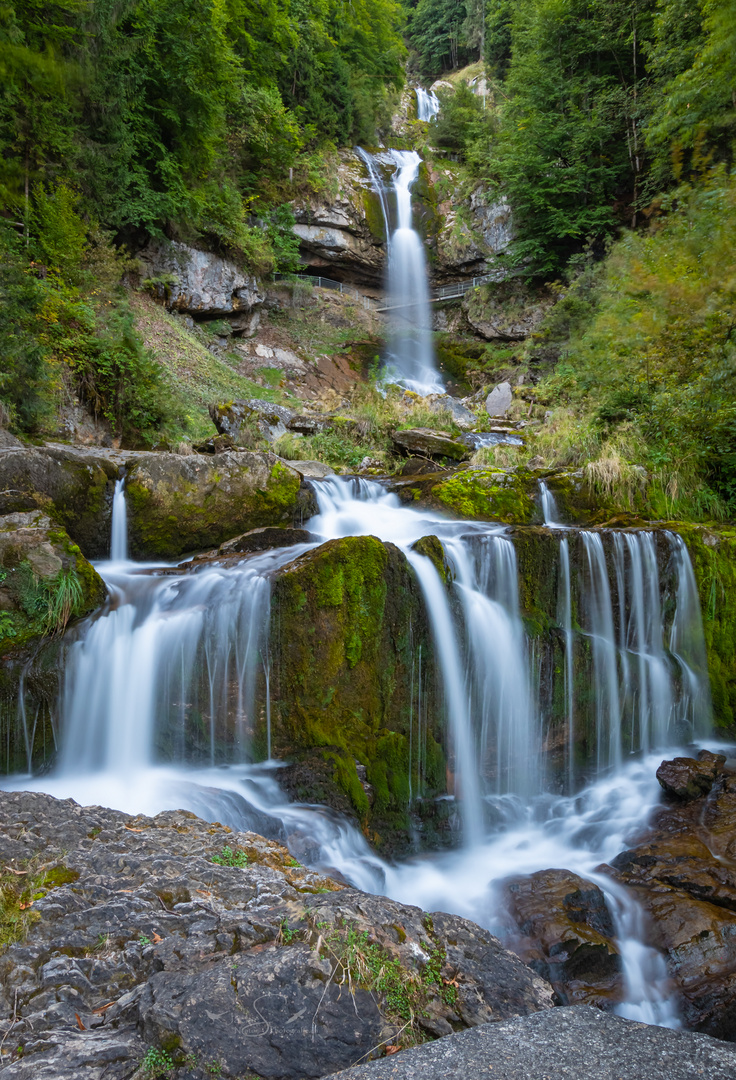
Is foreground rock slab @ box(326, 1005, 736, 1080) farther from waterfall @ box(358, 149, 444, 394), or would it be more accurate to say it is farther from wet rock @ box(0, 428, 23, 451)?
waterfall @ box(358, 149, 444, 394)

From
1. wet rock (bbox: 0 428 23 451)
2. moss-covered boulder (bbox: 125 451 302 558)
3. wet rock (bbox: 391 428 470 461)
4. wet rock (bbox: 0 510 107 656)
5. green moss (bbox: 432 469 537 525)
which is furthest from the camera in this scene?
wet rock (bbox: 391 428 470 461)

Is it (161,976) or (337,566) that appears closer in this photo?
(161,976)

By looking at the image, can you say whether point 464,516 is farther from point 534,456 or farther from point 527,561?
point 534,456

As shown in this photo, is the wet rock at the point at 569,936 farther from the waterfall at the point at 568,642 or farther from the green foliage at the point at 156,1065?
the green foliage at the point at 156,1065

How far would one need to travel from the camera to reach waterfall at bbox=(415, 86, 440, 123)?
30141 mm

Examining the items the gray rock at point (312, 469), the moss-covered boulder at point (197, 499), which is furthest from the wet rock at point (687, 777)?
the gray rock at point (312, 469)

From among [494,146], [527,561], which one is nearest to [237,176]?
[494,146]

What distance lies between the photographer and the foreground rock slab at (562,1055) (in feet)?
5.56

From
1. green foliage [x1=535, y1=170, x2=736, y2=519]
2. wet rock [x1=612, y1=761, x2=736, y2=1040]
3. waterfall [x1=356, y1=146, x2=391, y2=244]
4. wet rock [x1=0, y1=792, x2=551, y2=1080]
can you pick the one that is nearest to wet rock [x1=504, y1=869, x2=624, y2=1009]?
wet rock [x1=612, y1=761, x2=736, y2=1040]

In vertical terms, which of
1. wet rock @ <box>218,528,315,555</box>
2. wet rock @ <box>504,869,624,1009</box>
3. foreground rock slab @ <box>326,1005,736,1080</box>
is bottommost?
wet rock @ <box>504,869,624,1009</box>

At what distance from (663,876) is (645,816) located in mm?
998

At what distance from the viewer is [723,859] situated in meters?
4.39

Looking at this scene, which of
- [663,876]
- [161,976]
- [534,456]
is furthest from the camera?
[534,456]

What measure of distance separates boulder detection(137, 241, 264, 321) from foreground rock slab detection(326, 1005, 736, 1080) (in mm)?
16825
